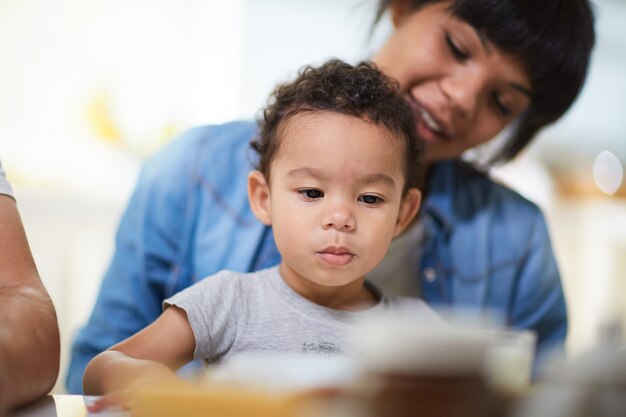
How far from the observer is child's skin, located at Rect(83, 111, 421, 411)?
69 centimetres

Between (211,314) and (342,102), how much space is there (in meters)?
0.25

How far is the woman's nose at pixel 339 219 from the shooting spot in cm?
69

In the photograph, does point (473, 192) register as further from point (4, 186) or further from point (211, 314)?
point (4, 186)

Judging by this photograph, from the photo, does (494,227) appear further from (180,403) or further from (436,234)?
(180,403)

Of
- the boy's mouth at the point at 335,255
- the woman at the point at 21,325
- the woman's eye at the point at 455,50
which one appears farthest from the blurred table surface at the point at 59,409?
the woman's eye at the point at 455,50

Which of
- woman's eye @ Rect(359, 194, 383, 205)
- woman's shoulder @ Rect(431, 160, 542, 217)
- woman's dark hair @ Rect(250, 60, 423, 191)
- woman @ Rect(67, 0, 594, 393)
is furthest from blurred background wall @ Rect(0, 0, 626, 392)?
woman's eye @ Rect(359, 194, 383, 205)

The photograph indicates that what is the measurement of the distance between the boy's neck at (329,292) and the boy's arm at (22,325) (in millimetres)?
268

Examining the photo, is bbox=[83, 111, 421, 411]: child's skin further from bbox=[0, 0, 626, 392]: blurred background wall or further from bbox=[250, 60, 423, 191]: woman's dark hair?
bbox=[0, 0, 626, 392]: blurred background wall

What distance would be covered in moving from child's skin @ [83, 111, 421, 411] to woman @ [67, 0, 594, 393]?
0.59ft

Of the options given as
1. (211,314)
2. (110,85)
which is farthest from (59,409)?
(110,85)

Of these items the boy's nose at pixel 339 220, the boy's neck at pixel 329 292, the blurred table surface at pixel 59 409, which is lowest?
the blurred table surface at pixel 59 409

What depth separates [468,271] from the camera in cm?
112

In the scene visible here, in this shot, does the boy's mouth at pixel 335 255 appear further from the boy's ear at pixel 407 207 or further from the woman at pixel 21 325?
the woman at pixel 21 325

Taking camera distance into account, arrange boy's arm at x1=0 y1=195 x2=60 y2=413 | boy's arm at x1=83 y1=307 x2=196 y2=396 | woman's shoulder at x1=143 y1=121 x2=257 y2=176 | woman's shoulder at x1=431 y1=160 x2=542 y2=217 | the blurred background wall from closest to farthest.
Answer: boy's arm at x1=0 y1=195 x2=60 y2=413, boy's arm at x1=83 y1=307 x2=196 y2=396, woman's shoulder at x1=143 y1=121 x2=257 y2=176, woman's shoulder at x1=431 y1=160 x2=542 y2=217, the blurred background wall
